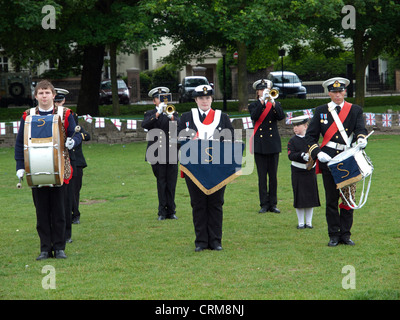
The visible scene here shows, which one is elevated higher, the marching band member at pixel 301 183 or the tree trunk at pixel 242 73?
the tree trunk at pixel 242 73

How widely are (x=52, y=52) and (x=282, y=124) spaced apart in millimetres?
15571

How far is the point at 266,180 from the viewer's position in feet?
38.8

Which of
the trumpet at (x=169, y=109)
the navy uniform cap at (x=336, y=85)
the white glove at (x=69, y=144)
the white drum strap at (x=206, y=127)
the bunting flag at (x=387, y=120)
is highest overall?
the navy uniform cap at (x=336, y=85)

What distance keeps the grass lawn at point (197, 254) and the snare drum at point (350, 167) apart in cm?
88

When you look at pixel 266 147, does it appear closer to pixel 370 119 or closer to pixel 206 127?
pixel 206 127

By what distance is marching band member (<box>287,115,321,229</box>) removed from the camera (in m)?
10.3

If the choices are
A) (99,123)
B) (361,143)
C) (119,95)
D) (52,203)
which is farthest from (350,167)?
(119,95)

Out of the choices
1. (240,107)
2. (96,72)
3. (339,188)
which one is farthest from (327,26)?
(339,188)

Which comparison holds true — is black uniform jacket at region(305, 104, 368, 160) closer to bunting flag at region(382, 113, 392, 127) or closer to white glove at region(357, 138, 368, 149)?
white glove at region(357, 138, 368, 149)

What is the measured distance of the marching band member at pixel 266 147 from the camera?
464 inches

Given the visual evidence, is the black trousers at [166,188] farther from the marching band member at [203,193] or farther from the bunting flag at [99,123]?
the bunting flag at [99,123]

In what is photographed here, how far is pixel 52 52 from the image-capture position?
35.8m

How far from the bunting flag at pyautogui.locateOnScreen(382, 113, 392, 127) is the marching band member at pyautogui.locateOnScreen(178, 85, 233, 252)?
17129 millimetres

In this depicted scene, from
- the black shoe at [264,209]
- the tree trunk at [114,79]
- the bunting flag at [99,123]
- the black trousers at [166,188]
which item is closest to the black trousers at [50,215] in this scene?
the black trousers at [166,188]
